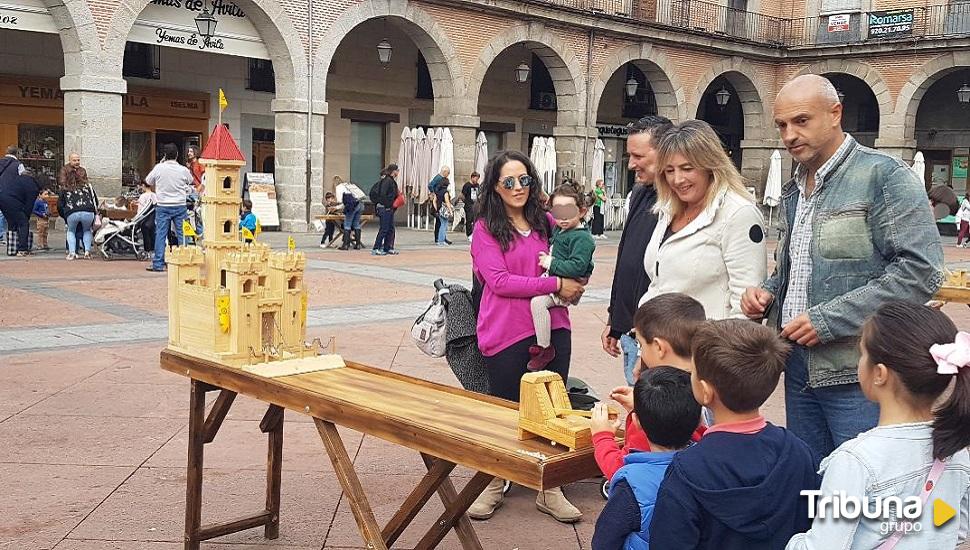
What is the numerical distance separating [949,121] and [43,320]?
2989 centimetres

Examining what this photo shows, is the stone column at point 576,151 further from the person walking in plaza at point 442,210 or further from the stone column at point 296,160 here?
the stone column at point 296,160

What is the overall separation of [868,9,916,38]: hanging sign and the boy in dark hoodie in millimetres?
29441

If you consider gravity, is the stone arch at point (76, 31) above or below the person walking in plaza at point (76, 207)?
above

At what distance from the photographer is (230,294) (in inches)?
141

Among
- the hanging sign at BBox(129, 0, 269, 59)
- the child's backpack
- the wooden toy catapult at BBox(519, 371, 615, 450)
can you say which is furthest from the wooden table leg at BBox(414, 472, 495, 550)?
the hanging sign at BBox(129, 0, 269, 59)

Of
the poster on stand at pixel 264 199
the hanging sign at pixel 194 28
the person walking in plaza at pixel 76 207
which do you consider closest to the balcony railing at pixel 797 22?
the hanging sign at pixel 194 28

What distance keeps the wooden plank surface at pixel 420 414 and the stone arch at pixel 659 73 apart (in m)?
23.2

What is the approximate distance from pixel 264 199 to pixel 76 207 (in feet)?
21.7

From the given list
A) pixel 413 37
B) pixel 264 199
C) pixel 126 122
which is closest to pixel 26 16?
pixel 126 122

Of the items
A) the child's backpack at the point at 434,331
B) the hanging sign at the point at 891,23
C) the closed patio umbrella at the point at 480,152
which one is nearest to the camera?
the child's backpack at the point at 434,331

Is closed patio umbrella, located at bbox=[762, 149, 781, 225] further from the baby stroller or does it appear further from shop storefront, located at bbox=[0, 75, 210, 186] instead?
the baby stroller

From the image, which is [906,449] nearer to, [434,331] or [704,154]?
[704,154]

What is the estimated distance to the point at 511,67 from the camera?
92.9ft

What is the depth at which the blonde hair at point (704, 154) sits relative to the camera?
11.1 feet
